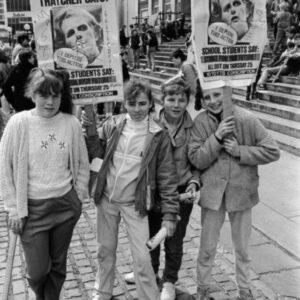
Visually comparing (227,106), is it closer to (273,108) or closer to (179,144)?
(179,144)

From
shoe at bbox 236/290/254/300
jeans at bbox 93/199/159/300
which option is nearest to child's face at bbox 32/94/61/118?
jeans at bbox 93/199/159/300

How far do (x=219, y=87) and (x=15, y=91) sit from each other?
4.39 metres

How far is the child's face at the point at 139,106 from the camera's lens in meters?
3.10

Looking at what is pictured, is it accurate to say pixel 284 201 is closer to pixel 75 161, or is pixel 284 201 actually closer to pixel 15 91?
pixel 75 161

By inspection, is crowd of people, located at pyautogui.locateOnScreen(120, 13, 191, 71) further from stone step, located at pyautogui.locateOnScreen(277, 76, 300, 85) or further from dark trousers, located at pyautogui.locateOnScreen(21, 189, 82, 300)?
dark trousers, located at pyautogui.locateOnScreen(21, 189, 82, 300)

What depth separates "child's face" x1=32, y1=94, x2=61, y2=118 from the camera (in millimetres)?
2861

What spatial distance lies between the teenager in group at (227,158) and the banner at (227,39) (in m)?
0.13

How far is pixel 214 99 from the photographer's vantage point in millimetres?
3139

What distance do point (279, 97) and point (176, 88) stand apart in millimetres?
7548

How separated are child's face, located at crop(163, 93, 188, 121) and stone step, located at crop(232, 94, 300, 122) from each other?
617 centimetres

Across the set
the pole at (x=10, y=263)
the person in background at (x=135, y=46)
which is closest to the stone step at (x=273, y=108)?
the pole at (x=10, y=263)

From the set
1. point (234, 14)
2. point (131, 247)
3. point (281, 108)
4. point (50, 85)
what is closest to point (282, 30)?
point (281, 108)

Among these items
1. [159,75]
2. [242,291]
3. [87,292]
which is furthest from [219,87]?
[159,75]

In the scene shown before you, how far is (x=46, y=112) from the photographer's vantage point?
9.51ft
